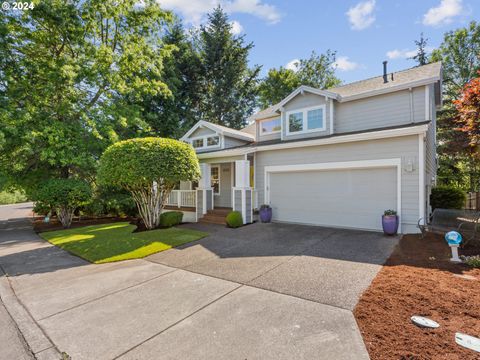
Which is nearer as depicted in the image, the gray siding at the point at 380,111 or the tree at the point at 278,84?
the gray siding at the point at 380,111

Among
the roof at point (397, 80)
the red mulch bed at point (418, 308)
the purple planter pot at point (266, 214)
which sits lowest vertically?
the red mulch bed at point (418, 308)

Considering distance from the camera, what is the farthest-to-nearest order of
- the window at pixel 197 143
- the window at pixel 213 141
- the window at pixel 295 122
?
the window at pixel 197 143
the window at pixel 213 141
the window at pixel 295 122

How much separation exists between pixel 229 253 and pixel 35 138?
11.3 metres

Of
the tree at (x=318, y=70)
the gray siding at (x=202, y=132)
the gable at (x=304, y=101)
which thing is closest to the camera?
the gable at (x=304, y=101)

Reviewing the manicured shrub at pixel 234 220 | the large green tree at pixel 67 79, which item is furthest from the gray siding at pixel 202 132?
the manicured shrub at pixel 234 220

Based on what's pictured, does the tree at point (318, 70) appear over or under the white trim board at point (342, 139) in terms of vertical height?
over

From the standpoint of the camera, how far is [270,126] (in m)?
13.3

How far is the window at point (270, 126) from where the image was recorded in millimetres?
12992

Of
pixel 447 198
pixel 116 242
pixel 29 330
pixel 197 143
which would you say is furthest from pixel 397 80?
pixel 29 330

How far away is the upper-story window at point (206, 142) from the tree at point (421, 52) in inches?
842

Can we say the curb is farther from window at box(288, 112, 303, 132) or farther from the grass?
the grass

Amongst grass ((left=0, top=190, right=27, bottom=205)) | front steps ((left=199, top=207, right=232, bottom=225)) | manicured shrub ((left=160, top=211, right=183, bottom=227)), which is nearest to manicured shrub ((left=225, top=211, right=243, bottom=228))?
front steps ((left=199, top=207, right=232, bottom=225))

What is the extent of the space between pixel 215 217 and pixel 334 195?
5423mm

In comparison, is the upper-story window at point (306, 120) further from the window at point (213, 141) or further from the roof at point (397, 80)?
the window at point (213, 141)
